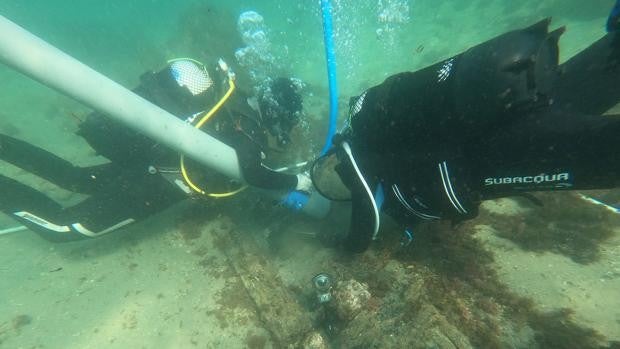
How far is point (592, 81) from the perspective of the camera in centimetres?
269

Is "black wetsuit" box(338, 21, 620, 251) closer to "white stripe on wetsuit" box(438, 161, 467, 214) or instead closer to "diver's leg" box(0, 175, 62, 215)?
"white stripe on wetsuit" box(438, 161, 467, 214)

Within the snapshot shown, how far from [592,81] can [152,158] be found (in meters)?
4.52

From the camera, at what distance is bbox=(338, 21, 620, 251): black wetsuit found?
1.96m

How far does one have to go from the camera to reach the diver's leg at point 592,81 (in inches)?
104

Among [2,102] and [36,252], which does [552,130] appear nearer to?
[36,252]

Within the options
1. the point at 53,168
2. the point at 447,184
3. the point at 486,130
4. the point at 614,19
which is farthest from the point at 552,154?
the point at 53,168

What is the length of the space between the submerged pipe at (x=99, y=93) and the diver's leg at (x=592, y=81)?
3133mm

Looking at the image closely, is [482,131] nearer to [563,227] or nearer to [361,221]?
[361,221]

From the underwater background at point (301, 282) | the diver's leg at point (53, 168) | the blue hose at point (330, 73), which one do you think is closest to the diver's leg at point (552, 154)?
the underwater background at point (301, 282)

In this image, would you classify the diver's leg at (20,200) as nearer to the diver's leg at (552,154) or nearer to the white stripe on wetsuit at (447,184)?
the white stripe on wetsuit at (447,184)

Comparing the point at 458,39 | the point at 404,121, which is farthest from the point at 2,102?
the point at 458,39

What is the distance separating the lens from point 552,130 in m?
2.04

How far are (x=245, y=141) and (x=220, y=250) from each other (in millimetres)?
1520

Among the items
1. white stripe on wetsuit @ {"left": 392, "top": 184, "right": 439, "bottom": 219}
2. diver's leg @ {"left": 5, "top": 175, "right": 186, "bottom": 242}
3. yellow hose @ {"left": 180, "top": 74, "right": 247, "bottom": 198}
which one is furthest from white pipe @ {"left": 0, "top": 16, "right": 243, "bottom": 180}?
white stripe on wetsuit @ {"left": 392, "top": 184, "right": 439, "bottom": 219}
